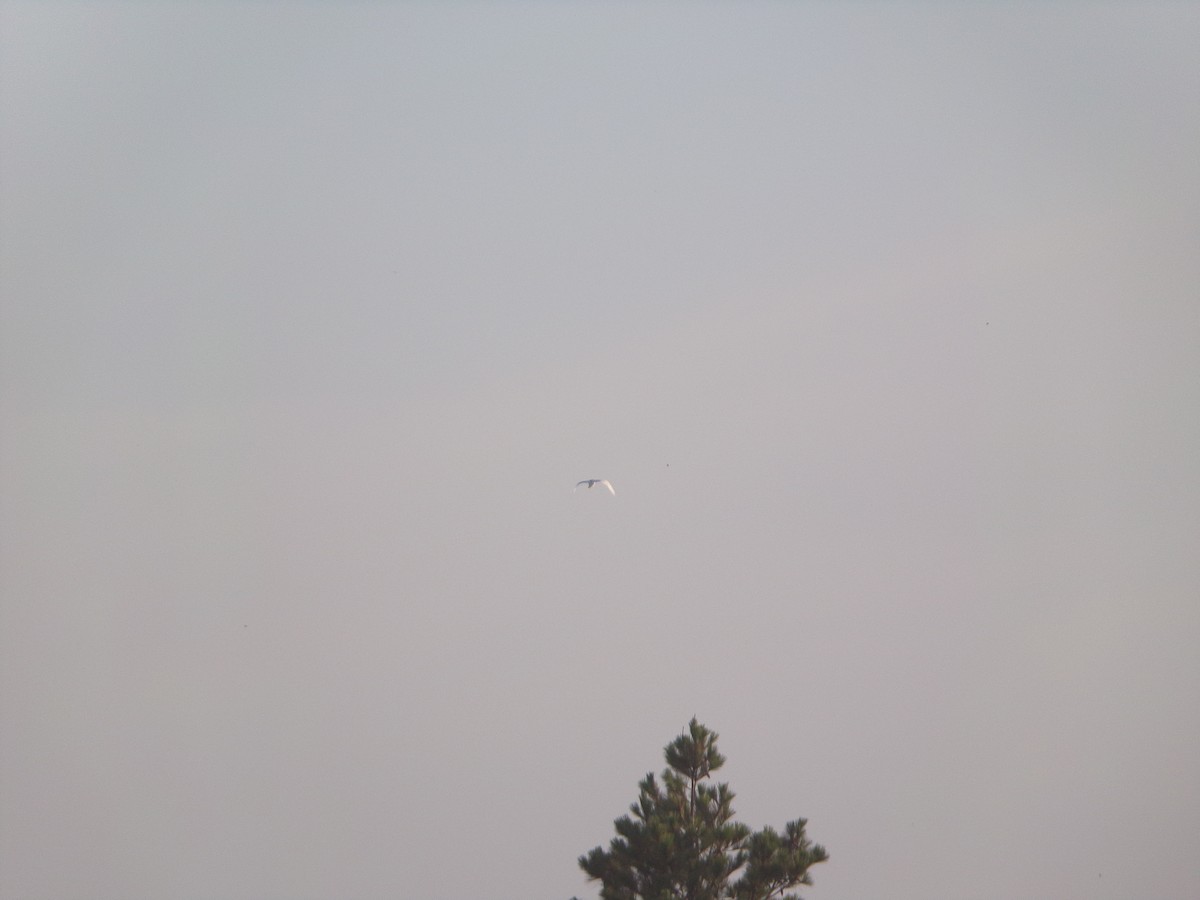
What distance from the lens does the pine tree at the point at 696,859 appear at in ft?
84.2

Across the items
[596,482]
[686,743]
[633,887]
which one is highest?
[596,482]

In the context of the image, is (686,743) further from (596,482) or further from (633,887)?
(596,482)

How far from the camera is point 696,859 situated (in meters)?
25.8

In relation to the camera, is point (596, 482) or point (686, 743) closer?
point (686, 743)

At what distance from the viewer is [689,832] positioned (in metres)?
26.0

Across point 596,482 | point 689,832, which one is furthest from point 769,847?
point 596,482

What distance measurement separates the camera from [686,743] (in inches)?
1059

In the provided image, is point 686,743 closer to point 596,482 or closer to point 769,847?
point 769,847

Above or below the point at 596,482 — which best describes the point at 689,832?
below

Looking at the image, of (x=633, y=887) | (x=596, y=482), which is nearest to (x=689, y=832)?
(x=633, y=887)

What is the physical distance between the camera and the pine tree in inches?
1011

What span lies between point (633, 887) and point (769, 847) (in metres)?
2.45

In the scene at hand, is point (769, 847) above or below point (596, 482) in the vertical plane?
below

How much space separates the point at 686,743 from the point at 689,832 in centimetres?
165
